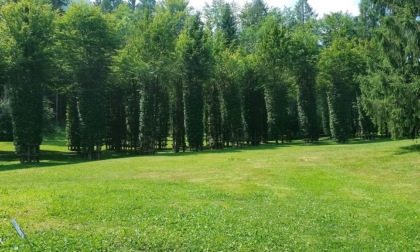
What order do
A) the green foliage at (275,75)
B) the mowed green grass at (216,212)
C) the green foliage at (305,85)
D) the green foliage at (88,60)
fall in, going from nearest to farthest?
the mowed green grass at (216,212)
the green foliage at (88,60)
the green foliage at (275,75)
the green foliage at (305,85)

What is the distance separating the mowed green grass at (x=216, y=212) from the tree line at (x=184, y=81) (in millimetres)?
9765

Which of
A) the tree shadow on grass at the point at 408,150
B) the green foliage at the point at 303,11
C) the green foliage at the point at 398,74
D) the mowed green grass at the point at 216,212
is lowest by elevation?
the mowed green grass at the point at 216,212

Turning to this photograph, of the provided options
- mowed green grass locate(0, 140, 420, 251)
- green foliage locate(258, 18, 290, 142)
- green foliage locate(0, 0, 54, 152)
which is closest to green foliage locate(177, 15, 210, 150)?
green foliage locate(258, 18, 290, 142)

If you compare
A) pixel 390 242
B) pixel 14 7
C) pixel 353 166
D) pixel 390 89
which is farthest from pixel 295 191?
pixel 14 7

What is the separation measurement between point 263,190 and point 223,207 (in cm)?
331

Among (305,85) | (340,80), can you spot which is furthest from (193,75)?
(340,80)

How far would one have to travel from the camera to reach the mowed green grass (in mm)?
8430

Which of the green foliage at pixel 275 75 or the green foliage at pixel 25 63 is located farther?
the green foliage at pixel 275 75

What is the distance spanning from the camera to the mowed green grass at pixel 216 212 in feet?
27.7

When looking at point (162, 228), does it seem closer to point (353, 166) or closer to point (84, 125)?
point (353, 166)

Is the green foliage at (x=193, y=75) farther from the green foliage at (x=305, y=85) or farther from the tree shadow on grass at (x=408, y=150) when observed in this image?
the tree shadow on grass at (x=408, y=150)

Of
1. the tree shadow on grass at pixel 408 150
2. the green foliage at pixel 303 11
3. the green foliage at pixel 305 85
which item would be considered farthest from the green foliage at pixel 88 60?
the green foliage at pixel 303 11

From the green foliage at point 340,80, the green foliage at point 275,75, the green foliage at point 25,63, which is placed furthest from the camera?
the green foliage at point 275,75

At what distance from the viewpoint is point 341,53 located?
4447 centimetres
